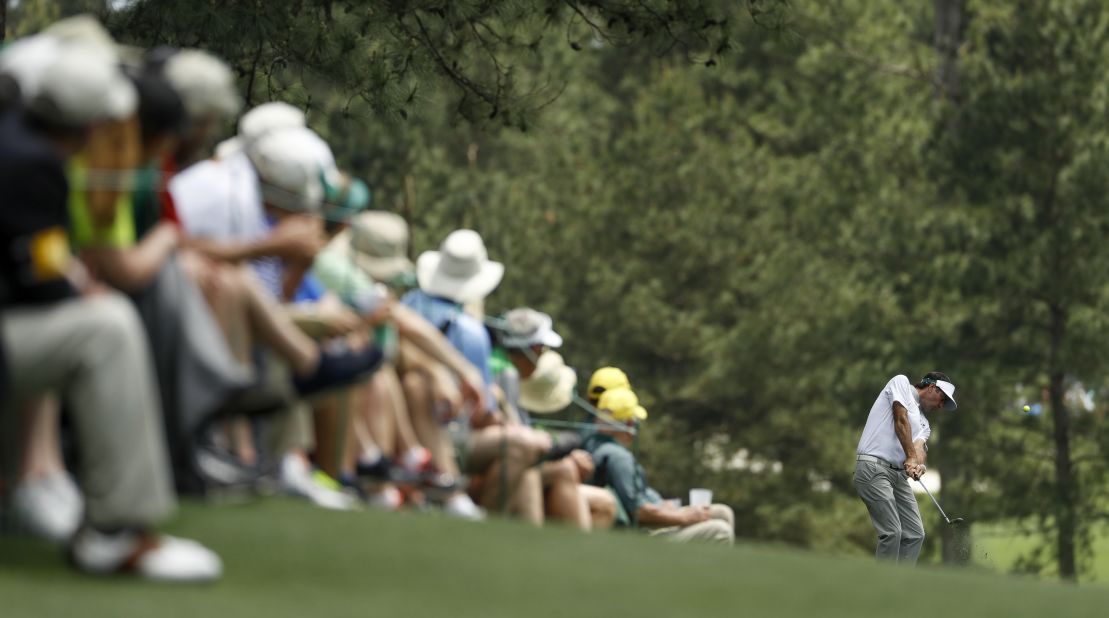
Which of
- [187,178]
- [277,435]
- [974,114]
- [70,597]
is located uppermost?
[974,114]

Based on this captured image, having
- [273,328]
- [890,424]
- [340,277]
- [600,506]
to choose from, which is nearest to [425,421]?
[340,277]

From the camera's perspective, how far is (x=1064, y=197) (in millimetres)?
24438

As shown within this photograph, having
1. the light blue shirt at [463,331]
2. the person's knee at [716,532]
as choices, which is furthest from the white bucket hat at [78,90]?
the person's knee at [716,532]

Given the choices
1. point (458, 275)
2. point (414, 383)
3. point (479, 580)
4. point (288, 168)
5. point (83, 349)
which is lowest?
point (479, 580)

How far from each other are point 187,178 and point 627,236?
2434 cm

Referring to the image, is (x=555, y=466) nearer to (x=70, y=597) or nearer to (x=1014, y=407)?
(x=70, y=597)

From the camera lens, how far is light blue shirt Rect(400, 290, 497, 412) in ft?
27.1

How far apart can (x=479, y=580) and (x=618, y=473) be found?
15.8 feet

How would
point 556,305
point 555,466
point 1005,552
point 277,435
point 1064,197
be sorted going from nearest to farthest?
point 277,435, point 555,466, point 1064,197, point 1005,552, point 556,305

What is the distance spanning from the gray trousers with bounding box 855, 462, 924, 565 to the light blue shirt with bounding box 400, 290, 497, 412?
5982 millimetres

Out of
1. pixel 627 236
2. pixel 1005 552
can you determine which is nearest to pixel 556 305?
pixel 627 236

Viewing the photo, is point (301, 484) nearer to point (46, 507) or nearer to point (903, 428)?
point (46, 507)

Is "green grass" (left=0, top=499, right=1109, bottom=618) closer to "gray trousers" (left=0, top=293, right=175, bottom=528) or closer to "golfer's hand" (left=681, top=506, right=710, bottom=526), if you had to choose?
"gray trousers" (left=0, top=293, right=175, bottom=528)

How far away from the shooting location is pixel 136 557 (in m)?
4.89
